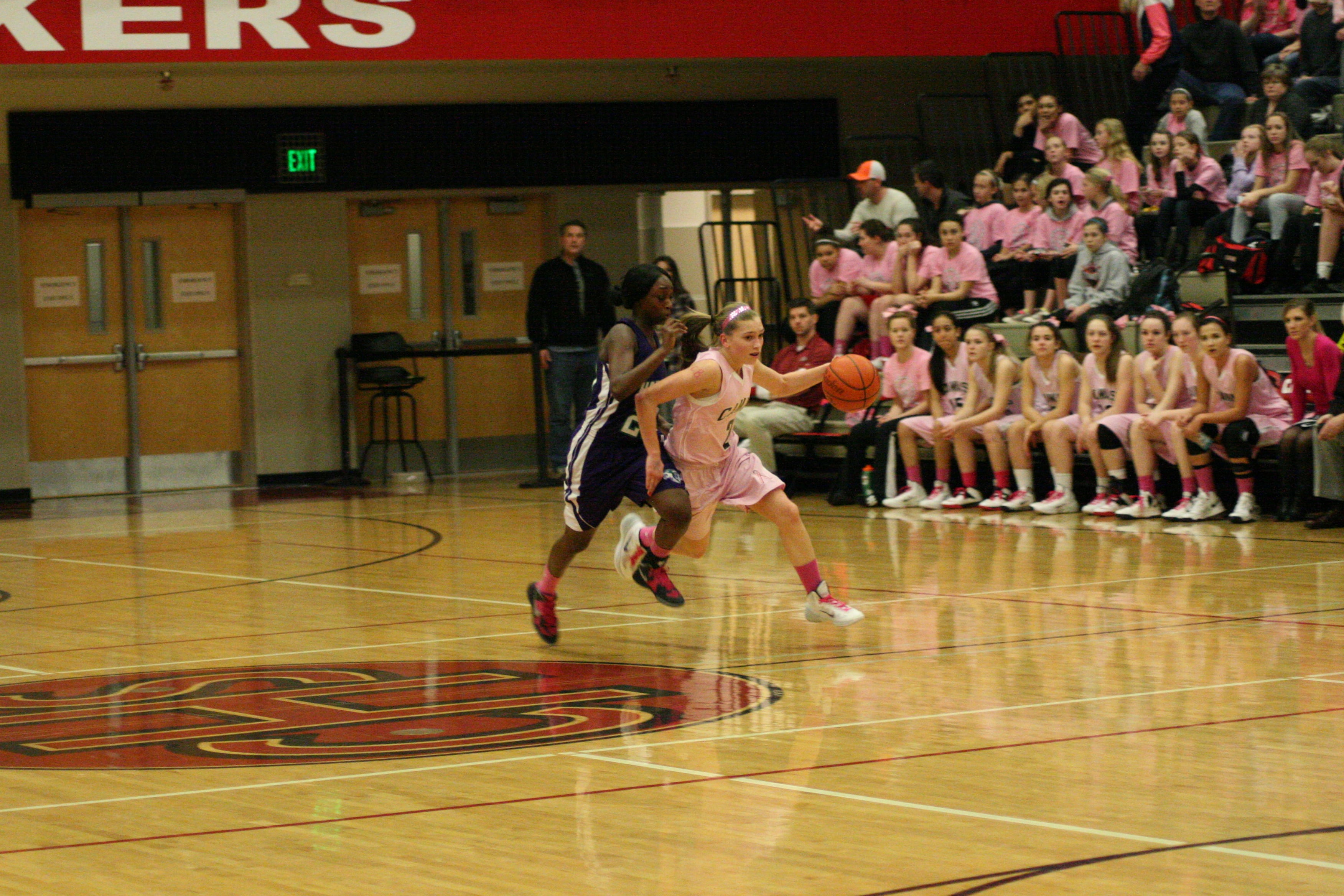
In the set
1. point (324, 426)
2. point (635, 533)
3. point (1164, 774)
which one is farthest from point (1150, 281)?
point (1164, 774)

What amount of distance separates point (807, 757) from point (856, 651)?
6.26 ft

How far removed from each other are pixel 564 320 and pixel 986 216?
3505mm

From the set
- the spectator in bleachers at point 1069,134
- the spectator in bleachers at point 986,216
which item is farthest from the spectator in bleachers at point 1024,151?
the spectator in bleachers at point 986,216

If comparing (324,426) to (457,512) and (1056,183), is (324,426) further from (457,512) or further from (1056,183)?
(1056,183)

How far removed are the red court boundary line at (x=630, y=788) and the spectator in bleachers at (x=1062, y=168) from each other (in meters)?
9.09

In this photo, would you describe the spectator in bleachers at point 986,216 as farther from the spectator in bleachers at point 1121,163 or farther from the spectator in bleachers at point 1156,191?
the spectator in bleachers at point 1156,191

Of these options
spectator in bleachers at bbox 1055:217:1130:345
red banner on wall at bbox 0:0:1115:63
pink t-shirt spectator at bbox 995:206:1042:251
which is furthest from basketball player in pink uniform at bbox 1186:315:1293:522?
red banner on wall at bbox 0:0:1115:63

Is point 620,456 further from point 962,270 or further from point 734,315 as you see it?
point 962,270

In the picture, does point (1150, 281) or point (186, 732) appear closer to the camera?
point (186, 732)

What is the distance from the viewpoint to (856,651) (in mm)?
7094

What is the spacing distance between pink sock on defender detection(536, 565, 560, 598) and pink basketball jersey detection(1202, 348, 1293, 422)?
5.46 m

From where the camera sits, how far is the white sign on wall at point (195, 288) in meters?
16.1

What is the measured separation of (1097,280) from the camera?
13.3 m

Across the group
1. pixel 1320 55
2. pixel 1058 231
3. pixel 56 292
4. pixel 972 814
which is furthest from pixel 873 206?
pixel 972 814
